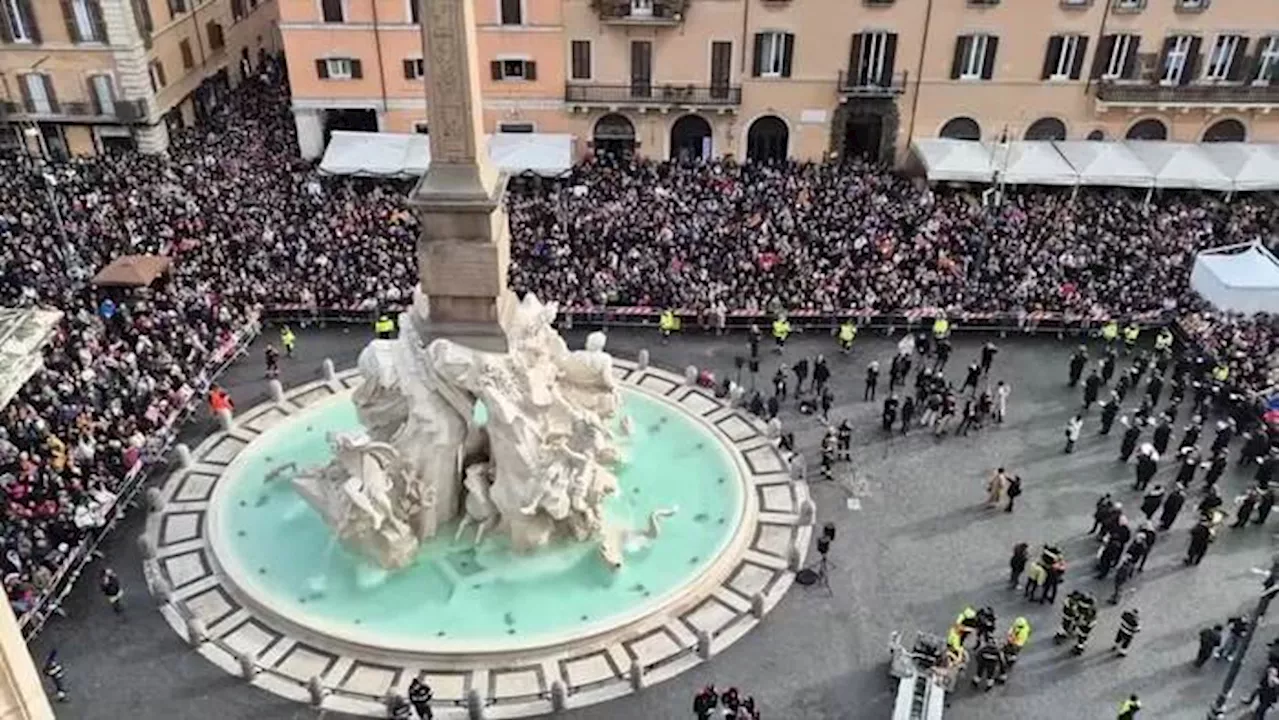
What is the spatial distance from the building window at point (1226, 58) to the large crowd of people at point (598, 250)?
4.88m

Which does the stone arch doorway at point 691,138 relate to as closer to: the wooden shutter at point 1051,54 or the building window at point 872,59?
the building window at point 872,59

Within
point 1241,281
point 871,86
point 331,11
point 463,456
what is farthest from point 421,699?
point 871,86

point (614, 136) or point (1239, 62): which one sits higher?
point (1239, 62)

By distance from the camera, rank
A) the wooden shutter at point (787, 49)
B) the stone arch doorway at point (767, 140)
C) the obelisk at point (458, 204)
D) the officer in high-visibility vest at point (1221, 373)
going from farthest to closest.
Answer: the stone arch doorway at point (767, 140), the wooden shutter at point (787, 49), the officer in high-visibility vest at point (1221, 373), the obelisk at point (458, 204)

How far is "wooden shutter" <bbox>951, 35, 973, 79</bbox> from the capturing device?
43.4 meters

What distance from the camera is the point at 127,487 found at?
28.6 metres

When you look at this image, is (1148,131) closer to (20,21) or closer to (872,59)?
(872,59)

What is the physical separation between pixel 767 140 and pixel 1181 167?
613 inches

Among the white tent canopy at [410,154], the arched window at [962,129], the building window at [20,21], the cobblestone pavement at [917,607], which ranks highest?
the building window at [20,21]

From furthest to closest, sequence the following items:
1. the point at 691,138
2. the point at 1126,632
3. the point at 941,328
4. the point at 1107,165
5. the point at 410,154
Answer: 1. the point at 691,138
2. the point at 410,154
3. the point at 1107,165
4. the point at 941,328
5. the point at 1126,632

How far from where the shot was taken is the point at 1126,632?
24312mm

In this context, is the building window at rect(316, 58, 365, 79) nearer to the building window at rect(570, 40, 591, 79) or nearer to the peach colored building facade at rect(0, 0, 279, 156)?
the peach colored building facade at rect(0, 0, 279, 156)

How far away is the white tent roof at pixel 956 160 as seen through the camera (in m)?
42.6

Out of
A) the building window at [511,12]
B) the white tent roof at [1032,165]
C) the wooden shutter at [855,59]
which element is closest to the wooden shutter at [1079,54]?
the white tent roof at [1032,165]
